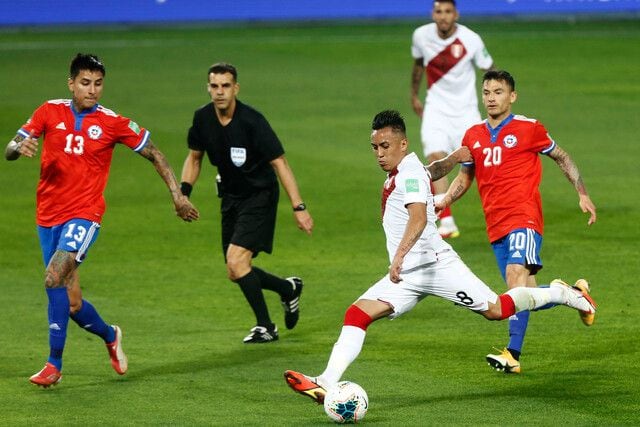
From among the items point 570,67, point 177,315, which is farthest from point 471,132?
point 570,67

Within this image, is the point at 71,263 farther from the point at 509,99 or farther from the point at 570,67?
the point at 570,67

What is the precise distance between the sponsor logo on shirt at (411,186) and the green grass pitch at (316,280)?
1475mm

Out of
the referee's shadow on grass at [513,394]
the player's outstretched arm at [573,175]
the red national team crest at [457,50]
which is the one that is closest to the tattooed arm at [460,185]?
the player's outstretched arm at [573,175]

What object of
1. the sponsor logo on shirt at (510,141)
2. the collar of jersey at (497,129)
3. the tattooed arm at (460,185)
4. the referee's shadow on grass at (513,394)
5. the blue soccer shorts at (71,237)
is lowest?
the referee's shadow on grass at (513,394)

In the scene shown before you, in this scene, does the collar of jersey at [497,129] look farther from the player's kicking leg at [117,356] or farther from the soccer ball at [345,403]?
the player's kicking leg at [117,356]

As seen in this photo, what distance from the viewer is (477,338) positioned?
1141 centimetres

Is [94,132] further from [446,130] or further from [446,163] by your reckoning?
[446,130]

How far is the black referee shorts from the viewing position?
1146 cm

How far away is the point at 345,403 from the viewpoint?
8.74 metres

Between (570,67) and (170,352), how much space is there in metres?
20.9

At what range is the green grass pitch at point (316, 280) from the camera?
31.3 feet

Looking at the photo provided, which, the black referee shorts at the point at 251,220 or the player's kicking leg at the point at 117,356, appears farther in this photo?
the black referee shorts at the point at 251,220

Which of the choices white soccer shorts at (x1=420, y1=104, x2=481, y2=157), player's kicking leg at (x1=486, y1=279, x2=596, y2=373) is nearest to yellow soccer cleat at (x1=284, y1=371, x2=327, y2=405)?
player's kicking leg at (x1=486, y1=279, x2=596, y2=373)

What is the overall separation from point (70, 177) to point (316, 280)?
4.31 metres
